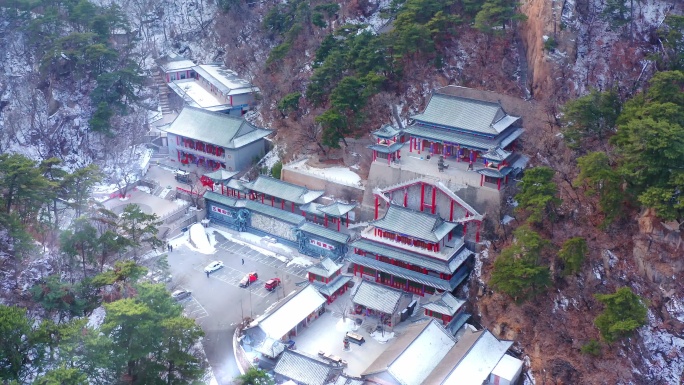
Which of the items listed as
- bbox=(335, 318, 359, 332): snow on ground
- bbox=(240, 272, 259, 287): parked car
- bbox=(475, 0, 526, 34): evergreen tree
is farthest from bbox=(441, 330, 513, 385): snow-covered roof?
bbox=(475, 0, 526, 34): evergreen tree

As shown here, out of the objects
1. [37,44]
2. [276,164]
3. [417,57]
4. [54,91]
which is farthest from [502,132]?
[37,44]

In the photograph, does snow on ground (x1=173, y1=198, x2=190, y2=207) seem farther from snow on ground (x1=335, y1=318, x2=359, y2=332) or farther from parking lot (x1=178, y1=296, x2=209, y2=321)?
snow on ground (x1=335, y1=318, x2=359, y2=332)

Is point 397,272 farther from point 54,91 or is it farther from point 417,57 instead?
point 54,91

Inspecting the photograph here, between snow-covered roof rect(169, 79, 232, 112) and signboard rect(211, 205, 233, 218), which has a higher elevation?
snow-covered roof rect(169, 79, 232, 112)

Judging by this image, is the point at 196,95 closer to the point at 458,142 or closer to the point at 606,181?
the point at 458,142

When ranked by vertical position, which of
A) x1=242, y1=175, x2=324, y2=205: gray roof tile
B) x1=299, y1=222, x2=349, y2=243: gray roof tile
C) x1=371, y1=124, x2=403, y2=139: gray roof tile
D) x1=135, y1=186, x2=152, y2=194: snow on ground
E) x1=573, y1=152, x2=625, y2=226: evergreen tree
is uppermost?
x1=573, y1=152, x2=625, y2=226: evergreen tree

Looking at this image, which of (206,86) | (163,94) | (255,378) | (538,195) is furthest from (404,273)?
(163,94)
